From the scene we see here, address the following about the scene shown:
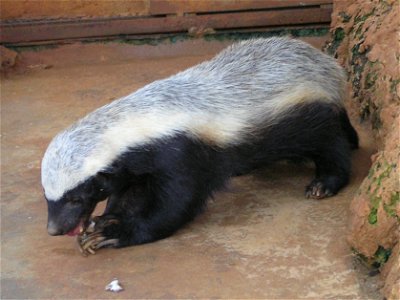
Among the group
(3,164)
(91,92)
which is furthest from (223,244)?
(91,92)

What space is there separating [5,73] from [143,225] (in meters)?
3.62

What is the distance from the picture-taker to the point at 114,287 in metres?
4.14

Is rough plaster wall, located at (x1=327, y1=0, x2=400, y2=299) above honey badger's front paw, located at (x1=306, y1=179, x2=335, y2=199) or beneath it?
above

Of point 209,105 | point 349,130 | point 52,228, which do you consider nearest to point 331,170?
point 349,130

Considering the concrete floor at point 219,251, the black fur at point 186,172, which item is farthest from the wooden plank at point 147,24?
the black fur at point 186,172

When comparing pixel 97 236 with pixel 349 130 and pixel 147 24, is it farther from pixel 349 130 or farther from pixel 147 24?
pixel 147 24

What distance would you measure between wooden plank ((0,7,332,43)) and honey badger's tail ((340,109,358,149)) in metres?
2.41

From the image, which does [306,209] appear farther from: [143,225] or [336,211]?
[143,225]

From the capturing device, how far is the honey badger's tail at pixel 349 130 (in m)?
5.13

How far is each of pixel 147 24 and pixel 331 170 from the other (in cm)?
328

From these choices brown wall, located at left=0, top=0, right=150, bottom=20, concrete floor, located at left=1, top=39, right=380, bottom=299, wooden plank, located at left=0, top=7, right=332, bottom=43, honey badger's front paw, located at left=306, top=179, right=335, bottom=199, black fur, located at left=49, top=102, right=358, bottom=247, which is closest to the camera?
concrete floor, located at left=1, top=39, right=380, bottom=299

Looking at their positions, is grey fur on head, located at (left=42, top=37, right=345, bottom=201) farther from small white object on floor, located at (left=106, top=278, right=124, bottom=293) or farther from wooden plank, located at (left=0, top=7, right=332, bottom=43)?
wooden plank, located at (left=0, top=7, right=332, bottom=43)

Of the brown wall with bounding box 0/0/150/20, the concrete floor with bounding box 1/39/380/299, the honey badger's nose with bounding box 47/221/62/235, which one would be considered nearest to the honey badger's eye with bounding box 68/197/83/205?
the honey badger's nose with bounding box 47/221/62/235

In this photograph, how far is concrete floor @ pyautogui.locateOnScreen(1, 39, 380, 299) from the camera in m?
4.04
